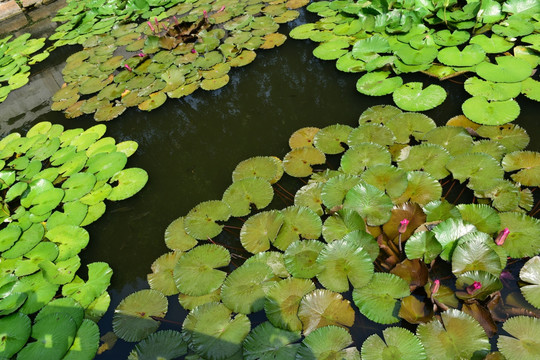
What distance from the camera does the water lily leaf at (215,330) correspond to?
172 cm

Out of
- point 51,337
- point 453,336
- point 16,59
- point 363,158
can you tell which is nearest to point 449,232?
point 453,336

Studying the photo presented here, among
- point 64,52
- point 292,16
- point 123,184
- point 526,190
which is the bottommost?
point 526,190

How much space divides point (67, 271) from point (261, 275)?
1.39 m

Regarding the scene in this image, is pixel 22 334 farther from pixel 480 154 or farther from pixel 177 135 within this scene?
pixel 480 154

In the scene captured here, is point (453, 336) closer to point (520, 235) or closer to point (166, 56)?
point (520, 235)

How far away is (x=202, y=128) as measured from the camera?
11.3 feet

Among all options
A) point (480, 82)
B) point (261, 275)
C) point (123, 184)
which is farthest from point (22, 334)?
point (480, 82)

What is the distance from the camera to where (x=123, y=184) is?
112 inches

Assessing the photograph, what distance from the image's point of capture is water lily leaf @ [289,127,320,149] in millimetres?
2803

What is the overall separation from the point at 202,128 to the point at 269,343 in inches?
92.3

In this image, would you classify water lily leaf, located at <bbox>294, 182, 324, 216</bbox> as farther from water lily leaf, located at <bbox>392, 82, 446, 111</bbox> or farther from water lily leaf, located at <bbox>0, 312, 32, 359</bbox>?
water lily leaf, located at <bbox>0, 312, 32, 359</bbox>

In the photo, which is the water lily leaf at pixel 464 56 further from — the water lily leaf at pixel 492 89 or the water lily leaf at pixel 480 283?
the water lily leaf at pixel 480 283

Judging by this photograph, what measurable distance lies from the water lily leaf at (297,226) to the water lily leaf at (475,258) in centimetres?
76

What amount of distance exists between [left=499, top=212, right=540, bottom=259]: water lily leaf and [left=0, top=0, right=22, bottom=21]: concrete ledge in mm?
9763
